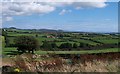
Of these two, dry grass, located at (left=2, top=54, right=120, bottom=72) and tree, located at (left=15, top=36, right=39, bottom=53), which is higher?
tree, located at (left=15, top=36, right=39, bottom=53)

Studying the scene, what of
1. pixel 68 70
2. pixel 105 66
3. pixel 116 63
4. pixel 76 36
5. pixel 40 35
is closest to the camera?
pixel 68 70

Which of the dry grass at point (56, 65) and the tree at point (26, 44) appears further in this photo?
the tree at point (26, 44)

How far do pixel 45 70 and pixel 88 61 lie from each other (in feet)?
4.89

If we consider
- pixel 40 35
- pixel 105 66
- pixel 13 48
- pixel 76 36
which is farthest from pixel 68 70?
pixel 76 36

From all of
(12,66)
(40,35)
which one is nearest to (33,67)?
(12,66)

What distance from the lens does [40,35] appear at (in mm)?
16422

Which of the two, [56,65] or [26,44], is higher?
[26,44]

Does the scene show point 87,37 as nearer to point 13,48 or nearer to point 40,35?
point 40,35

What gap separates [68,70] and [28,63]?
1.34 m

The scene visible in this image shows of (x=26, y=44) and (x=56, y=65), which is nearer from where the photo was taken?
(x=56, y=65)

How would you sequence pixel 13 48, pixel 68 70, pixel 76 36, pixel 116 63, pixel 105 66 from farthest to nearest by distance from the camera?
1. pixel 76 36
2. pixel 13 48
3. pixel 116 63
4. pixel 105 66
5. pixel 68 70

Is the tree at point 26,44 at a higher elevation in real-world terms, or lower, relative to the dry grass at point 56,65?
higher

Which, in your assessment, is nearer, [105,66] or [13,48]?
[105,66]

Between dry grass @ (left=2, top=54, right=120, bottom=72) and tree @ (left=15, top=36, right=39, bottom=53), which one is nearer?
dry grass @ (left=2, top=54, right=120, bottom=72)
